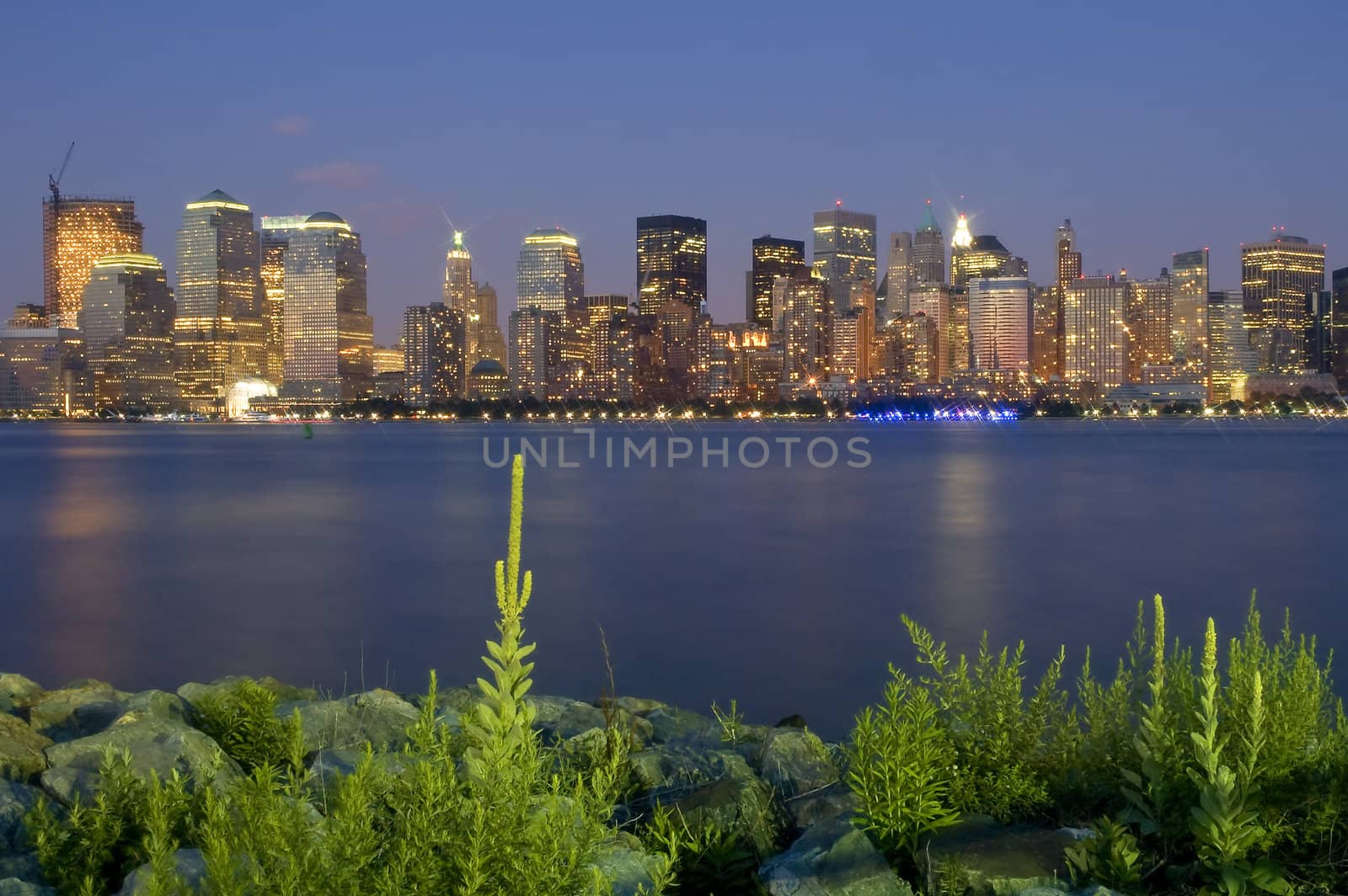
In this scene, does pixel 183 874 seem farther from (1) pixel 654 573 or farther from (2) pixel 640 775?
(1) pixel 654 573

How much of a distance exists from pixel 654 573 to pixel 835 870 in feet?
80.7

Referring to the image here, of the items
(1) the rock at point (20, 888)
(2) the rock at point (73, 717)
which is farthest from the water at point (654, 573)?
(1) the rock at point (20, 888)

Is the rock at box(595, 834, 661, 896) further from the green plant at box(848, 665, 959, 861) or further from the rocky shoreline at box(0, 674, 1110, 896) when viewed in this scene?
the green plant at box(848, 665, 959, 861)

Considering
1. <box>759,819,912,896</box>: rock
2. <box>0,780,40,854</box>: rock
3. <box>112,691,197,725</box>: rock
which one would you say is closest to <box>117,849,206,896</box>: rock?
<box>0,780,40,854</box>: rock

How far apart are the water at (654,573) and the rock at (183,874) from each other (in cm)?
950

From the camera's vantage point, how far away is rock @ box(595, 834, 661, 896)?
541 centimetres

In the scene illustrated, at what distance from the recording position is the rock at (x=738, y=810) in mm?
6344

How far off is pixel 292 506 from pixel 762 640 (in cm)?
3643

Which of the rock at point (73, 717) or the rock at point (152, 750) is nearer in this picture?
the rock at point (152, 750)

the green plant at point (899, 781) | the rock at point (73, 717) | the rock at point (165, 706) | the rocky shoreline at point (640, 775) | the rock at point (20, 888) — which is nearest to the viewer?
the rock at point (20, 888)

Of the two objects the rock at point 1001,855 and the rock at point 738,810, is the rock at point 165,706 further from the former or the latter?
the rock at point 1001,855

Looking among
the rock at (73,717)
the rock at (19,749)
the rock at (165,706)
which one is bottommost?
the rock at (73,717)

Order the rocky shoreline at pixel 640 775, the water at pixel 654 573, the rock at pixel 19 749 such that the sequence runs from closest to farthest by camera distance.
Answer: the rocky shoreline at pixel 640 775 < the rock at pixel 19 749 < the water at pixel 654 573

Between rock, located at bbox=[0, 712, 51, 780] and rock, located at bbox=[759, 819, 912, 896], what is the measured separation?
4783mm
